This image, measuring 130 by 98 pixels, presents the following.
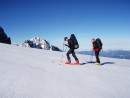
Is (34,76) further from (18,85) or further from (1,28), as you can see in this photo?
→ (1,28)

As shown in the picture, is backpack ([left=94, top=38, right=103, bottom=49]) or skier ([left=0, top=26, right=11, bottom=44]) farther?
skier ([left=0, top=26, right=11, bottom=44])

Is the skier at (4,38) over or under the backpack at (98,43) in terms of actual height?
over

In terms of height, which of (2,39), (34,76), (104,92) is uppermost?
(2,39)

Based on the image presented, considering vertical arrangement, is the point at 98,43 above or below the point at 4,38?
below

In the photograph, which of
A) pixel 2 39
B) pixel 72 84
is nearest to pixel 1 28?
pixel 2 39

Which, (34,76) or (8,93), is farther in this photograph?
(34,76)

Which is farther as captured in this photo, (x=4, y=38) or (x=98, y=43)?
(x=4, y=38)

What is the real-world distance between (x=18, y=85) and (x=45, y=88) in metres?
0.98

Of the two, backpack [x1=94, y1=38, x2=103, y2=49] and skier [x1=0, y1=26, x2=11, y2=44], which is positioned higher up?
skier [x1=0, y1=26, x2=11, y2=44]

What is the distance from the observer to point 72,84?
7754 mm

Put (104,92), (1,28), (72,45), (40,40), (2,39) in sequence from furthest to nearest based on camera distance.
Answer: (40,40) < (1,28) < (2,39) < (72,45) < (104,92)

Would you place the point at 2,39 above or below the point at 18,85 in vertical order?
above

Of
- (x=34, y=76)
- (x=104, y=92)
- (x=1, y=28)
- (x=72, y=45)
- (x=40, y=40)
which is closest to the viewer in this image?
(x=104, y=92)

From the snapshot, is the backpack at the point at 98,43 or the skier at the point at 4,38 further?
the skier at the point at 4,38
